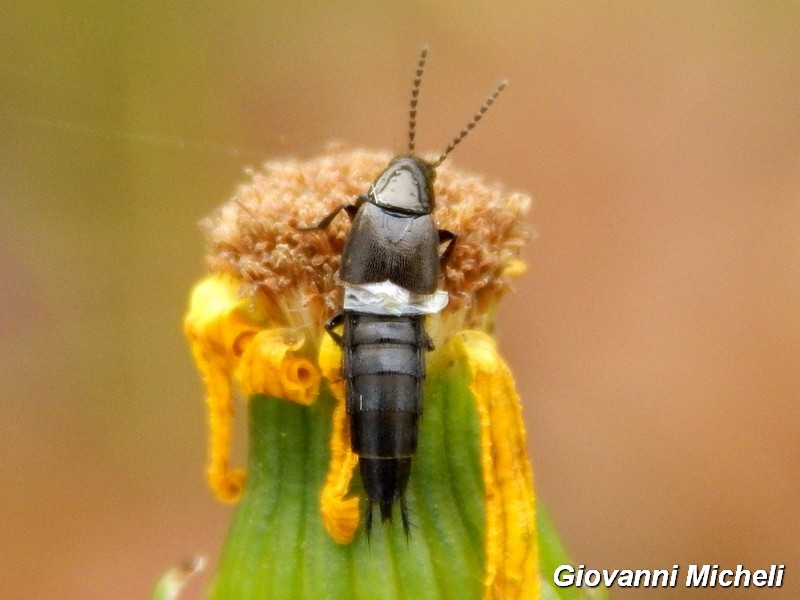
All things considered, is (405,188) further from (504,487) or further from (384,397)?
(504,487)

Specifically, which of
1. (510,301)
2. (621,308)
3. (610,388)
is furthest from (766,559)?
(510,301)

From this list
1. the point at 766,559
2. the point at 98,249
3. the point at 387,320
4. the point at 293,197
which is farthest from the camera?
the point at 98,249

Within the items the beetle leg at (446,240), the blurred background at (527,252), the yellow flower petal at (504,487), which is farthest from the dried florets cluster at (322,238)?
the blurred background at (527,252)

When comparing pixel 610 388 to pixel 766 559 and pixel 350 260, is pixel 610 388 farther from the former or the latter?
pixel 350 260

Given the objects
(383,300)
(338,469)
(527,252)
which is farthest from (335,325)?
(527,252)

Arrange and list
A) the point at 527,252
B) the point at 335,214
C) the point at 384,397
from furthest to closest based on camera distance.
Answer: the point at 527,252 < the point at 335,214 < the point at 384,397

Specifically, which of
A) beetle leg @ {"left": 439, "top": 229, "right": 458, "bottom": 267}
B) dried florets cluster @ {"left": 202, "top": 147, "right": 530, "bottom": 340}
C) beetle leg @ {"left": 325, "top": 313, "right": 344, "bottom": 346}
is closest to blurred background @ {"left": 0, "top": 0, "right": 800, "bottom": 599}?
dried florets cluster @ {"left": 202, "top": 147, "right": 530, "bottom": 340}

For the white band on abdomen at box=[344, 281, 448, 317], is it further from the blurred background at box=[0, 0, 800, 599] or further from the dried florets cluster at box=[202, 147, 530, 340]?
the blurred background at box=[0, 0, 800, 599]
